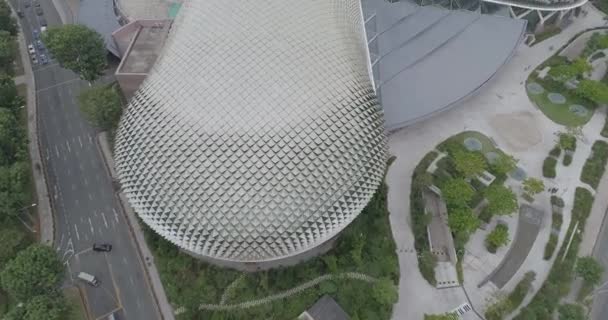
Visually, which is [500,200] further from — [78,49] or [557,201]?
[78,49]

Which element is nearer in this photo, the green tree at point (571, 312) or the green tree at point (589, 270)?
the green tree at point (571, 312)

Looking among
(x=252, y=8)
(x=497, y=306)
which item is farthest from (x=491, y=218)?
(x=252, y=8)

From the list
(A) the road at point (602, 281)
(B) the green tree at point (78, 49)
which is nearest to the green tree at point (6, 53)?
(B) the green tree at point (78, 49)

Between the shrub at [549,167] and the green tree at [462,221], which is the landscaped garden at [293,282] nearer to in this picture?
the green tree at [462,221]

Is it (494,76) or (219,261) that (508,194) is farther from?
(219,261)

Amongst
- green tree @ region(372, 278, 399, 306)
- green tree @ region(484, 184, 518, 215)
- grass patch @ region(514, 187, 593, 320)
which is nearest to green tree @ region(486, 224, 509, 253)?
green tree @ region(484, 184, 518, 215)

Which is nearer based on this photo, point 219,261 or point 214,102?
point 214,102

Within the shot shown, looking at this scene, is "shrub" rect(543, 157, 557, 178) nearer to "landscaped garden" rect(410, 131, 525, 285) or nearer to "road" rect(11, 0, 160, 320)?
"landscaped garden" rect(410, 131, 525, 285)
